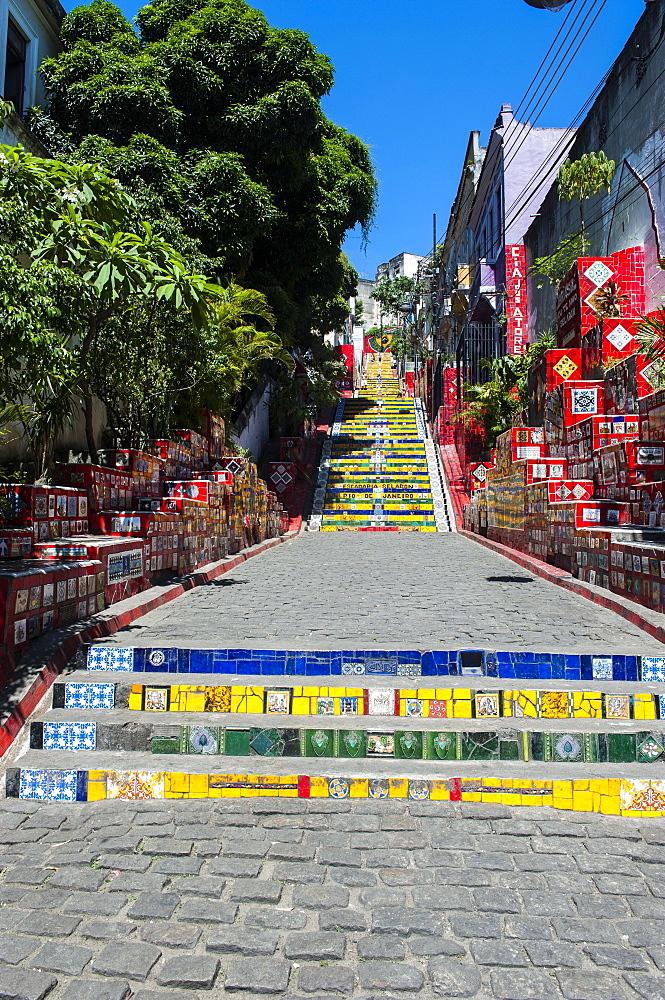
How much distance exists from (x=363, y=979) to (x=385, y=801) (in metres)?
1.23

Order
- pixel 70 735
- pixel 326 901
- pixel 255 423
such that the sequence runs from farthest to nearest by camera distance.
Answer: pixel 255 423 → pixel 70 735 → pixel 326 901

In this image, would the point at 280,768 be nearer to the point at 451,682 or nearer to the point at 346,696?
the point at 346,696

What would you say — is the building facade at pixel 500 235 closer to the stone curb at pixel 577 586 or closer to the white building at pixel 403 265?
the stone curb at pixel 577 586

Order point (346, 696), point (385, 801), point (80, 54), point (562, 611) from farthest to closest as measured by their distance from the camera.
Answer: point (80, 54) → point (562, 611) → point (346, 696) → point (385, 801)

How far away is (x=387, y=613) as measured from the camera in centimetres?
674

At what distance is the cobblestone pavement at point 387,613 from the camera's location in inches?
208

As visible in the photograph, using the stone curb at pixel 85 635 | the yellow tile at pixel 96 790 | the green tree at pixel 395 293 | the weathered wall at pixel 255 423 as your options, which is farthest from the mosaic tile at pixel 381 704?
the green tree at pixel 395 293

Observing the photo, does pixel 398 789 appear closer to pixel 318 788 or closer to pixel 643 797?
pixel 318 788

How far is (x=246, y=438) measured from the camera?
21.7 metres

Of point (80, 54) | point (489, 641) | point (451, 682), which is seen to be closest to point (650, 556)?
point (489, 641)

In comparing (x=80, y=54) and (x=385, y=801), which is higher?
(x=80, y=54)

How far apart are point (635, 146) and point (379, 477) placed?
1271cm

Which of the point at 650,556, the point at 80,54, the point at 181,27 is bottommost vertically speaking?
the point at 650,556

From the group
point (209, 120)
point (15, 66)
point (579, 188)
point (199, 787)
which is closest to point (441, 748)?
point (199, 787)
